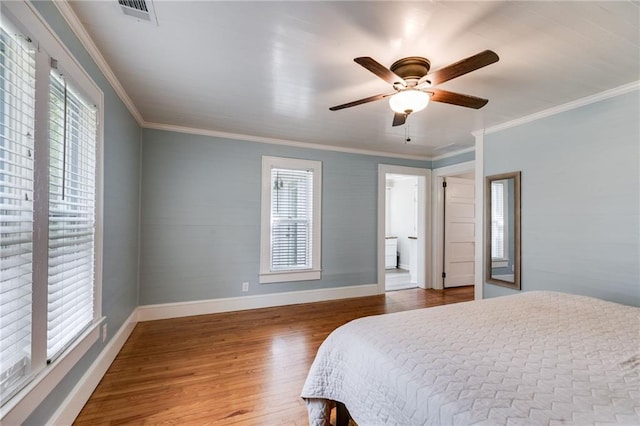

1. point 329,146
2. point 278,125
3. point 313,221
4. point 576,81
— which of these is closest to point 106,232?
point 278,125

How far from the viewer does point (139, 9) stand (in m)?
1.55

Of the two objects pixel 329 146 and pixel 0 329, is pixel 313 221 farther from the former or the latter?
pixel 0 329

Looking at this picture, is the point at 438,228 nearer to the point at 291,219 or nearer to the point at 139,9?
the point at 291,219

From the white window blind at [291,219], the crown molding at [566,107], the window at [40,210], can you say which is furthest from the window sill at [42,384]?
the crown molding at [566,107]

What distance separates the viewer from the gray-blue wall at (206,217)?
346 cm

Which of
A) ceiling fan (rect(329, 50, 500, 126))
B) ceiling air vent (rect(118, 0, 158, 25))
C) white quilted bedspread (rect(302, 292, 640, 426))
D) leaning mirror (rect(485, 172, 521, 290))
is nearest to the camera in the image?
white quilted bedspread (rect(302, 292, 640, 426))

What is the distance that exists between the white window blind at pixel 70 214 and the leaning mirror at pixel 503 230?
13.2 feet

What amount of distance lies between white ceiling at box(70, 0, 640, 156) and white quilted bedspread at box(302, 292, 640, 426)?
1.73 metres

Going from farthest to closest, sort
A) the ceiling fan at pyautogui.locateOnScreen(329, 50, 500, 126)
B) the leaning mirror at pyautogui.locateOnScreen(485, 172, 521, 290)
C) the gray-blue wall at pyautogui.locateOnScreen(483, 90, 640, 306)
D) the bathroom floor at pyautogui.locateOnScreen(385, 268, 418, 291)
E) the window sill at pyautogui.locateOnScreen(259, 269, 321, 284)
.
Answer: the bathroom floor at pyautogui.locateOnScreen(385, 268, 418, 291)
the window sill at pyautogui.locateOnScreen(259, 269, 321, 284)
the leaning mirror at pyautogui.locateOnScreen(485, 172, 521, 290)
the gray-blue wall at pyautogui.locateOnScreen(483, 90, 640, 306)
the ceiling fan at pyautogui.locateOnScreen(329, 50, 500, 126)

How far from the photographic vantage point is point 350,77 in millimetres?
2248

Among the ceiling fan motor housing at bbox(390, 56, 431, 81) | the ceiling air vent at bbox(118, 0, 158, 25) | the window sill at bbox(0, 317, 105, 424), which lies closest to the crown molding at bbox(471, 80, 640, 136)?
the ceiling fan motor housing at bbox(390, 56, 431, 81)

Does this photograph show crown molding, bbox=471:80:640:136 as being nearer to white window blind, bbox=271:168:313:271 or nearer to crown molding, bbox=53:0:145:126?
white window blind, bbox=271:168:313:271

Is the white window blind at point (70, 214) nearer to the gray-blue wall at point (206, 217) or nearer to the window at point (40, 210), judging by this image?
the window at point (40, 210)

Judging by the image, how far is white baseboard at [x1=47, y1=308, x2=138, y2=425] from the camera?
1575 mm
